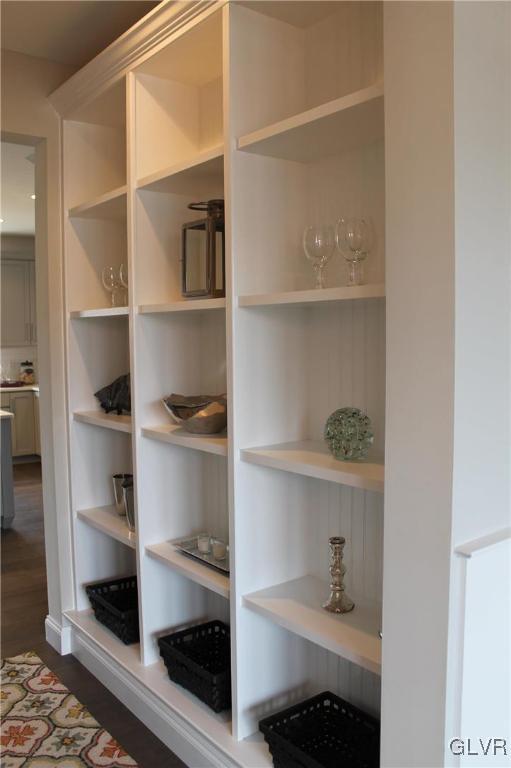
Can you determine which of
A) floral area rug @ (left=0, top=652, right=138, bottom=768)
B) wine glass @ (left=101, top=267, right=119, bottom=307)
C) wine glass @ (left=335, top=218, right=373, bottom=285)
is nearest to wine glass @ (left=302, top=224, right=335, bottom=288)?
wine glass @ (left=335, top=218, right=373, bottom=285)

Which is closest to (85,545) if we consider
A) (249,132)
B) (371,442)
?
(371,442)

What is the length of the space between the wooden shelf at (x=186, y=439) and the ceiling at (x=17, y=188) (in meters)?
1.88

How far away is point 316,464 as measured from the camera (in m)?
1.70

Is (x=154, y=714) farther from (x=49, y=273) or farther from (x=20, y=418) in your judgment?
(x=20, y=418)

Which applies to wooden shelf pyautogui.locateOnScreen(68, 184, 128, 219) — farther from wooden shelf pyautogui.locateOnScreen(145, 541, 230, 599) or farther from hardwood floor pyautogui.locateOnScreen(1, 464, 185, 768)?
hardwood floor pyautogui.locateOnScreen(1, 464, 185, 768)

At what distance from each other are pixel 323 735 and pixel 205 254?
153cm

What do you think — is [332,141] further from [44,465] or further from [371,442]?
[44,465]

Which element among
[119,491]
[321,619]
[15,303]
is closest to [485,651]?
[321,619]

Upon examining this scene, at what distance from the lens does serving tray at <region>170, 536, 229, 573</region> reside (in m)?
2.20

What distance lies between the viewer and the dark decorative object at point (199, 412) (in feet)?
7.28

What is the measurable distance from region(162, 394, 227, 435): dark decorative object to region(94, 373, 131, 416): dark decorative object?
46 centimetres

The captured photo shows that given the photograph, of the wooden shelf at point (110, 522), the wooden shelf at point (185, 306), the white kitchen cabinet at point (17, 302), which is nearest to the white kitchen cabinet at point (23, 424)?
the white kitchen cabinet at point (17, 302)

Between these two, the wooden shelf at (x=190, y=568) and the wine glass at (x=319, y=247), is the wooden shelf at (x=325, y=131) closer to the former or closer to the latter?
the wine glass at (x=319, y=247)

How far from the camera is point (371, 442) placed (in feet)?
5.68
